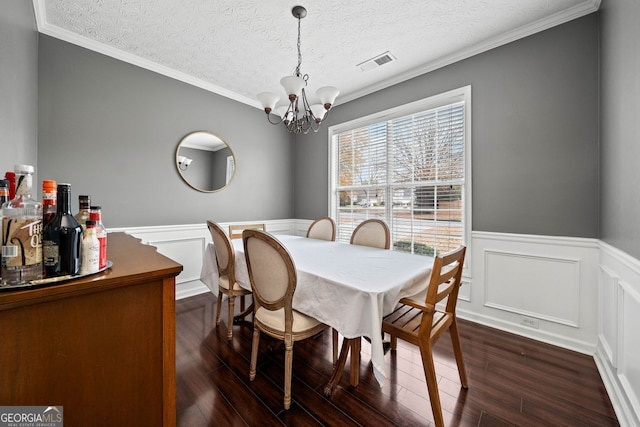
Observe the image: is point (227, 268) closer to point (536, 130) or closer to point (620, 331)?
point (620, 331)

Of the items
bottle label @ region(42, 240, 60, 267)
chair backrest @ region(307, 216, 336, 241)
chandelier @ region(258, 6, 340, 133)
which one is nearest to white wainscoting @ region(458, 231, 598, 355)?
chair backrest @ region(307, 216, 336, 241)

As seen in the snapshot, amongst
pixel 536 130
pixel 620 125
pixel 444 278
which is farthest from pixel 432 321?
pixel 536 130

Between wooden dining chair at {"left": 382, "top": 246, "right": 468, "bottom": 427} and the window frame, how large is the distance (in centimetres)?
126

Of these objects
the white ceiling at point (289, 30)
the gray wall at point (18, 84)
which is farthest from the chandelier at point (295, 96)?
the gray wall at point (18, 84)

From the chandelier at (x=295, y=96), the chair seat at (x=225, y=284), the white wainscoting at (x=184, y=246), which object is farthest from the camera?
A: the white wainscoting at (x=184, y=246)

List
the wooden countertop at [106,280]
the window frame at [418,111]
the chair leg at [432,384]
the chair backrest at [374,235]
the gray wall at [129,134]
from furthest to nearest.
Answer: the window frame at [418,111] → the chair backrest at [374,235] → the gray wall at [129,134] → the chair leg at [432,384] → the wooden countertop at [106,280]

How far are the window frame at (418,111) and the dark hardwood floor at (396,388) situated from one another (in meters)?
0.94

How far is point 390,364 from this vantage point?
187 centimetres

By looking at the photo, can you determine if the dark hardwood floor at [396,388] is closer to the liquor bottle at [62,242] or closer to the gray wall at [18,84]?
the liquor bottle at [62,242]

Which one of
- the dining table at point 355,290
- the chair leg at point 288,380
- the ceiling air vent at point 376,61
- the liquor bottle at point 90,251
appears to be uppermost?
the ceiling air vent at point 376,61

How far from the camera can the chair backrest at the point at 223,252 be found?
2.02 meters

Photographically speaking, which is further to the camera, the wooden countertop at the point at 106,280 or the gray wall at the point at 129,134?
the gray wall at the point at 129,134

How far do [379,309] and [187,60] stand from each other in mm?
3183

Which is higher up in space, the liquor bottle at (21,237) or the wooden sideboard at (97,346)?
the liquor bottle at (21,237)
